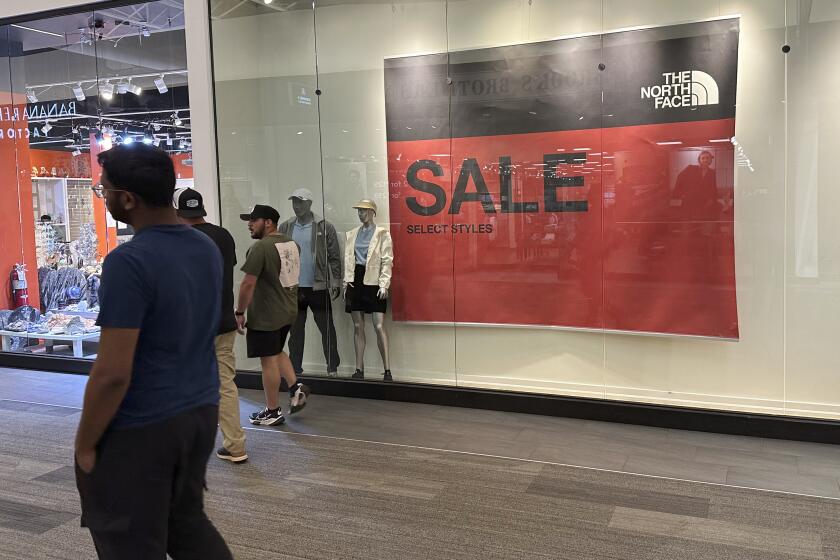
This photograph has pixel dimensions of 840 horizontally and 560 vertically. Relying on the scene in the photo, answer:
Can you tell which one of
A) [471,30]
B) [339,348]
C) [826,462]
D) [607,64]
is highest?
[471,30]

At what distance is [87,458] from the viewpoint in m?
1.97

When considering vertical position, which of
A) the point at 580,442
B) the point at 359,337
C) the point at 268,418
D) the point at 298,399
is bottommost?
the point at 580,442

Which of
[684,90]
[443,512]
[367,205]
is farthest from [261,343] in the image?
[684,90]

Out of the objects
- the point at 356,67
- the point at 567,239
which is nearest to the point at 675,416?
the point at 567,239

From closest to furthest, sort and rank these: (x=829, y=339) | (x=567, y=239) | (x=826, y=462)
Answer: (x=826, y=462), (x=829, y=339), (x=567, y=239)

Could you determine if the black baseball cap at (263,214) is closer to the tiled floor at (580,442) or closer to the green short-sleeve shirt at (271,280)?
the green short-sleeve shirt at (271,280)

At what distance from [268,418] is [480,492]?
77.8 inches

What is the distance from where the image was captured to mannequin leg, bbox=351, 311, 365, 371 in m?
6.41

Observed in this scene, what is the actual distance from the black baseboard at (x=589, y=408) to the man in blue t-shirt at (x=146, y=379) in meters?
3.88

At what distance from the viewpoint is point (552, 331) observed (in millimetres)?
5812

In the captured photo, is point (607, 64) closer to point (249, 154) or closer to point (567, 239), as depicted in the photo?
point (567, 239)

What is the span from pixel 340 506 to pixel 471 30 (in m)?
3.78

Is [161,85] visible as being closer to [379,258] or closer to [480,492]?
[379,258]

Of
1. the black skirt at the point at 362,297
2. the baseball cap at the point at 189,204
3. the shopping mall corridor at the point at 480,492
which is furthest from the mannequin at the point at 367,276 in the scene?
the baseball cap at the point at 189,204
